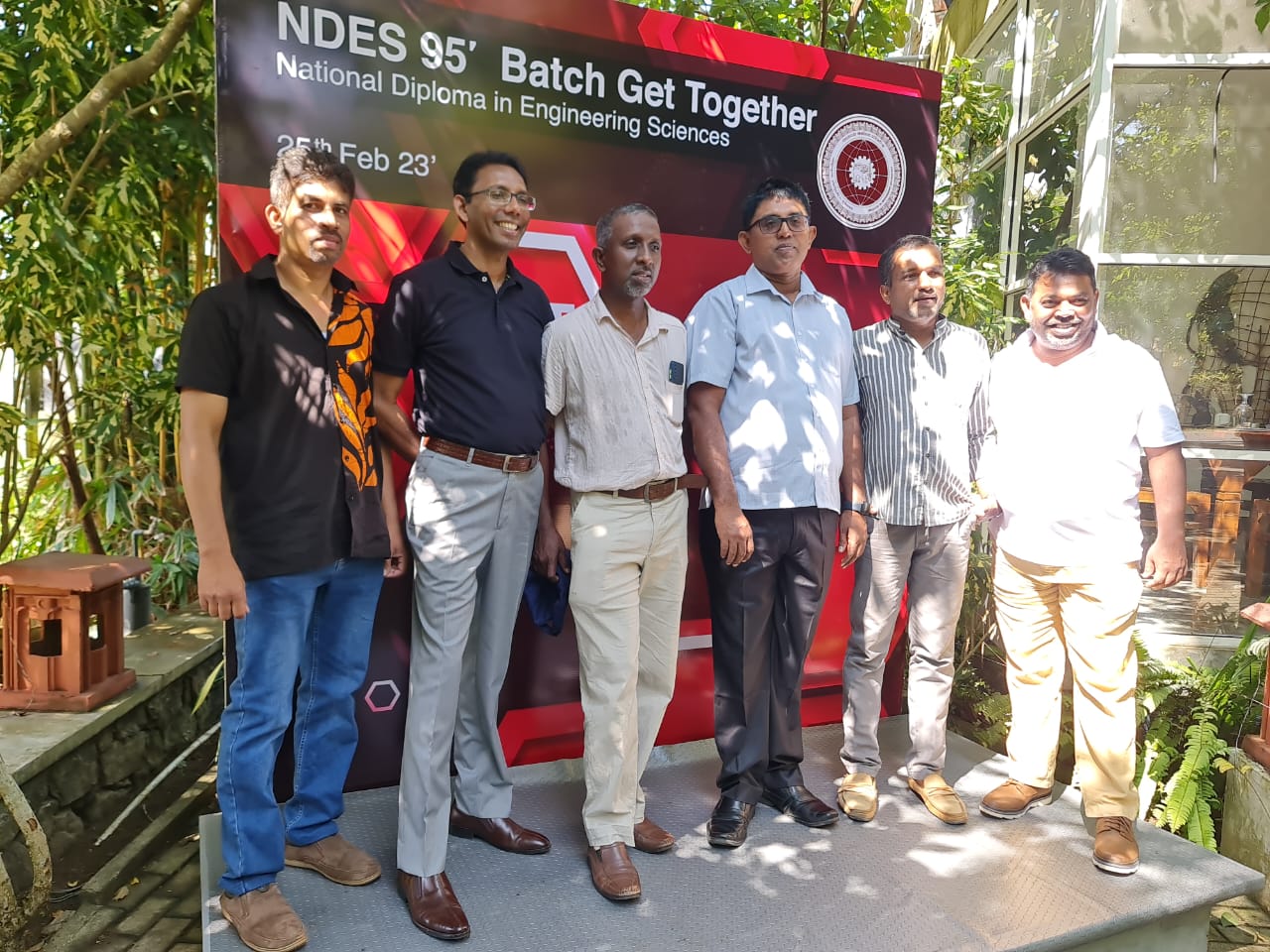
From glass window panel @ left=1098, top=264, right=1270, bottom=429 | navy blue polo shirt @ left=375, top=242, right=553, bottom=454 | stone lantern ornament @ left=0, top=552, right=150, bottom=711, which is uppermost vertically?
glass window panel @ left=1098, top=264, right=1270, bottom=429

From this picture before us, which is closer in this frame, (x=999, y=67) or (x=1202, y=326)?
(x=1202, y=326)

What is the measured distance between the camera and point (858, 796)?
10.3 feet

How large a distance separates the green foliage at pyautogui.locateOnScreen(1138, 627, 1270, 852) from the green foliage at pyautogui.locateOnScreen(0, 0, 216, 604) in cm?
462

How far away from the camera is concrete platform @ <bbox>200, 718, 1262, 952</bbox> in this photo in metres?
2.43

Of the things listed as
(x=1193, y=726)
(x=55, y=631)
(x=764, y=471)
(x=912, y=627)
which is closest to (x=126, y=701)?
(x=55, y=631)

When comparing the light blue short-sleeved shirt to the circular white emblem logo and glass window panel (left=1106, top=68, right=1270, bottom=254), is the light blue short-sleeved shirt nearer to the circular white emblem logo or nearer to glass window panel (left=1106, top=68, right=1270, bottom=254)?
the circular white emblem logo

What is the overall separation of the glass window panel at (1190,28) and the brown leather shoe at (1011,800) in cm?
340

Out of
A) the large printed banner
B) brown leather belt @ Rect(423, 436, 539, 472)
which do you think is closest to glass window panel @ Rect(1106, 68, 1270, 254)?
the large printed banner

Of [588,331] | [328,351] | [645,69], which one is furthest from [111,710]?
[645,69]

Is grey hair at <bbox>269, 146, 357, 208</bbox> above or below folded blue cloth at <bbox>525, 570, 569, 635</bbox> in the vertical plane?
above

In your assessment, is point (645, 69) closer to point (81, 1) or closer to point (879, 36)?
point (81, 1)

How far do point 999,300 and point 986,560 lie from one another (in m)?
1.34

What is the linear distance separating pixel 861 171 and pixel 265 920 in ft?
11.3

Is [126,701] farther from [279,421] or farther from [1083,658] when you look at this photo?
[1083,658]
